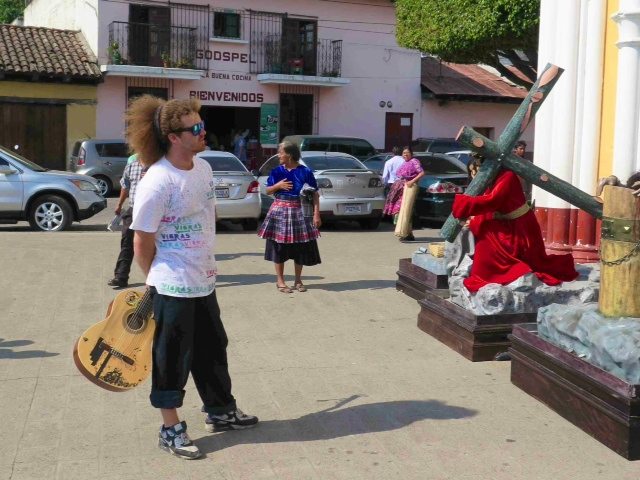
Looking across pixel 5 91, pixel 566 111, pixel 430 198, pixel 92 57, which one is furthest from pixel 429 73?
pixel 566 111

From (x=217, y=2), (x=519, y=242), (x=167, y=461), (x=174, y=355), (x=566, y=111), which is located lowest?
(x=167, y=461)

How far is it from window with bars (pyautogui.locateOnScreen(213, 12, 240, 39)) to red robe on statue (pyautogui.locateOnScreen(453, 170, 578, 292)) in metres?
21.8

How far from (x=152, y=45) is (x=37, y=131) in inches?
165

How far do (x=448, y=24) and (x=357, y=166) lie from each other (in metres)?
4.54

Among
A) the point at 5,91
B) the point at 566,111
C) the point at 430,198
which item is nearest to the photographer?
the point at 566,111

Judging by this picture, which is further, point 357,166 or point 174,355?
point 357,166

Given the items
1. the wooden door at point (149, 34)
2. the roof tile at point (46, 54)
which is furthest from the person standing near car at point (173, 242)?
the wooden door at point (149, 34)

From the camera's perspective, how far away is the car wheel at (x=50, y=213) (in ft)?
47.5

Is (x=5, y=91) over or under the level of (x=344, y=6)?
under

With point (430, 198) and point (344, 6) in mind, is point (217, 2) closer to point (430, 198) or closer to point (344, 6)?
point (344, 6)

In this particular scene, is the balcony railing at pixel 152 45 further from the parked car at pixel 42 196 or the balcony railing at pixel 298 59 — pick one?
the parked car at pixel 42 196

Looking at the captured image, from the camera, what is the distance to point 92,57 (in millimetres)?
25688

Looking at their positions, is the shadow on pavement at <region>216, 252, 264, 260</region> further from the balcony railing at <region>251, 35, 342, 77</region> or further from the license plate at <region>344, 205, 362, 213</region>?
Answer: the balcony railing at <region>251, 35, 342, 77</region>

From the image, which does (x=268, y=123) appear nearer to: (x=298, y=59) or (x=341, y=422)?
(x=298, y=59)
